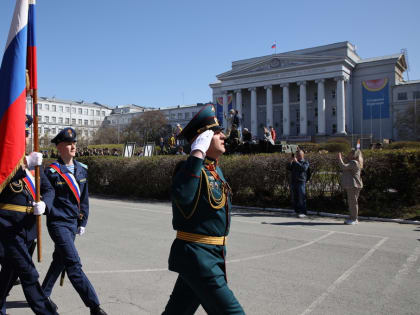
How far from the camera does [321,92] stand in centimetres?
7012

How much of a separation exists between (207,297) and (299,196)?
9129 mm

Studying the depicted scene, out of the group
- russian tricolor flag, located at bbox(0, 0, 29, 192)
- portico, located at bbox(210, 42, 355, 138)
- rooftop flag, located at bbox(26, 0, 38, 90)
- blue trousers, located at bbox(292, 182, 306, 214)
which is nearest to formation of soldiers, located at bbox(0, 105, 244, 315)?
russian tricolor flag, located at bbox(0, 0, 29, 192)

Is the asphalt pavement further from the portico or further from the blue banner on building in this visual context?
the portico

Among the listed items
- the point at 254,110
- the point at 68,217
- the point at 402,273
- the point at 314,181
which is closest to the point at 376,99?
the point at 254,110

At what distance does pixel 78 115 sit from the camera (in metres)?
120

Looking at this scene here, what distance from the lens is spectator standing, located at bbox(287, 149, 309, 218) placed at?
11311 millimetres

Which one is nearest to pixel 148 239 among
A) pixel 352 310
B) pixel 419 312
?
pixel 352 310

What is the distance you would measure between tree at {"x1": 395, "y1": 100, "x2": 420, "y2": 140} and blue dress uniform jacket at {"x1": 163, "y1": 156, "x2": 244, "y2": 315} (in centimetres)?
6279

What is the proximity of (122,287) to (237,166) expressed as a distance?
9105 mm

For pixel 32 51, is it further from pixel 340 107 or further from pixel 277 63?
pixel 277 63

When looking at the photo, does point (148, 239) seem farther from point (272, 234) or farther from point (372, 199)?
point (372, 199)

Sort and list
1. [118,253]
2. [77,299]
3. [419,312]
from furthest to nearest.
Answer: [118,253]
[77,299]
[419,312]

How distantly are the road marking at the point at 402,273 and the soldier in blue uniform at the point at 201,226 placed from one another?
10.3ft

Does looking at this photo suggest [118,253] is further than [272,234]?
No
